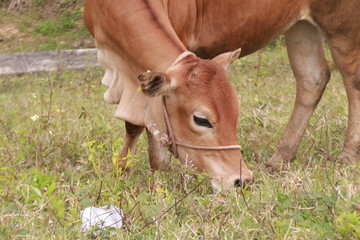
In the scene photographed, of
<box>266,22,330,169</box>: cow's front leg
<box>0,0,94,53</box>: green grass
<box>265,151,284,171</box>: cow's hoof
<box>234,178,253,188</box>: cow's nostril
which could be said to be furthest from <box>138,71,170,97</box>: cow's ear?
<box>0,0,94,53</box>: green grass

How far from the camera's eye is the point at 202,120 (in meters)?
3.60

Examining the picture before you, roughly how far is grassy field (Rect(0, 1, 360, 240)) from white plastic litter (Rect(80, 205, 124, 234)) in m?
0.04

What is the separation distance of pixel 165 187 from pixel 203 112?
56 centimetres

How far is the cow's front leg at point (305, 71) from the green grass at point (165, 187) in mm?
143

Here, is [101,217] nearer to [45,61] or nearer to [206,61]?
[206,61]

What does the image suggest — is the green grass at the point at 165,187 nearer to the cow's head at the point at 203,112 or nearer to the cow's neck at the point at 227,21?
the cow's head at the point at 203,112

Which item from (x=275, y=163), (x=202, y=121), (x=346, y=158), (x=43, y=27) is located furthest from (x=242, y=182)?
(x=43, y=27)

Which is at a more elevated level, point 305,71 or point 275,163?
point 305,71

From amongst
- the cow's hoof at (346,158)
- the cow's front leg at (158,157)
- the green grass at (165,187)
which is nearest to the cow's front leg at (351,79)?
the cow's hoof at (346,158)

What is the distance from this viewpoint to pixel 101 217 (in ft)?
10.5

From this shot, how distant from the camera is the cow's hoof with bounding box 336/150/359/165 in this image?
4.48 metres

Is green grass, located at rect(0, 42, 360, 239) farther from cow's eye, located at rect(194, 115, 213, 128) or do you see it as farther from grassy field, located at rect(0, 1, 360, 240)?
cow's eye, located at rect(194, 115, 213, 128)

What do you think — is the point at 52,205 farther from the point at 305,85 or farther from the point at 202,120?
the point at 305,85

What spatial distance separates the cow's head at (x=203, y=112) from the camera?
3535 mm
